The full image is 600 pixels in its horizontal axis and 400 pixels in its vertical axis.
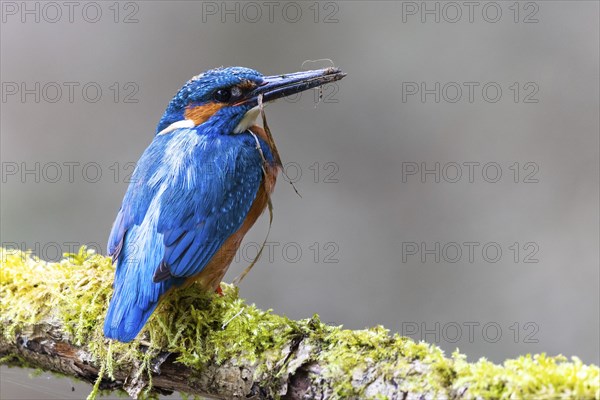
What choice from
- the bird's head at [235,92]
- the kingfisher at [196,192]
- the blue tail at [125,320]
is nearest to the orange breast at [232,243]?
the kingfisher at [196,192]

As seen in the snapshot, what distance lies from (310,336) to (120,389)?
2.23 feet

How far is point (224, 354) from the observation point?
1836 mm

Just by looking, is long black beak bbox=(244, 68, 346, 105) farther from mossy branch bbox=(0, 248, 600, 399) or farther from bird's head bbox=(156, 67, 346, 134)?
mossy branch bbox=(0, 248, 600, 399)

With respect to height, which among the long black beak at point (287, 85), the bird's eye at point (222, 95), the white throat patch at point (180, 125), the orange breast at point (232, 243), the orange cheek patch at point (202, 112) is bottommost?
the orange breast at point (232, 243)

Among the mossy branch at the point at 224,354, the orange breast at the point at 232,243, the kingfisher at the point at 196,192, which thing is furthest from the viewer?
the orange breast at the point at 232,243

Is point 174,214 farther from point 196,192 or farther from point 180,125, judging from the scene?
point 180,125

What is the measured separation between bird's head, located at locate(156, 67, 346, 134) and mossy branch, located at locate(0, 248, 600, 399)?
0.58 metres

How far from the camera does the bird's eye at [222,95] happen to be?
2.39 m

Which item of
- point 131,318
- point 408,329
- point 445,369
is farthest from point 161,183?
point 408,329

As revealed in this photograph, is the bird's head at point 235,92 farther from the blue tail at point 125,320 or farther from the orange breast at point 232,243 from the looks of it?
the blue tail at point 125,320

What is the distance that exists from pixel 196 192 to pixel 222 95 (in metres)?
0.42

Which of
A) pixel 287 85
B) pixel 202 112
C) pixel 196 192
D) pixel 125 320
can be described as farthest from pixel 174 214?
pixel 287 85

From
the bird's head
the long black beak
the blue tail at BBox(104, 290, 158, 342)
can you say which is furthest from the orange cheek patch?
the blue tail at BBox(104, 290, 158, 342)

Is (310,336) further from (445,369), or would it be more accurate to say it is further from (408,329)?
(408,329)
